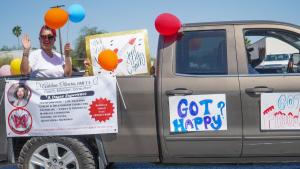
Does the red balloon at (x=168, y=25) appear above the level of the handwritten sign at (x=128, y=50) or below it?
above

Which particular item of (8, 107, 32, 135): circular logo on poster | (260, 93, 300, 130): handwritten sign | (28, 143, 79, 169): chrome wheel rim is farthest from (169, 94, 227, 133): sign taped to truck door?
(8, 107, 32, 135): circular logo on poster

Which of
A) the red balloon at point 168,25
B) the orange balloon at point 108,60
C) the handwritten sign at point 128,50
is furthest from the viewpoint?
the handwritten sign at point 128,50

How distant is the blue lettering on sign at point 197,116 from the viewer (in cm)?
362

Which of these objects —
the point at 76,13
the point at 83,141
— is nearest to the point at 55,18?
the point at 76,13

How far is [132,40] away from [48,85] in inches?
41.4

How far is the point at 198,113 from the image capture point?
3643mm

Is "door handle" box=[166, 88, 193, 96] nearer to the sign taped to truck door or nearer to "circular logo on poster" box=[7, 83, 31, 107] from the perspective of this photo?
the sign taped to truck door

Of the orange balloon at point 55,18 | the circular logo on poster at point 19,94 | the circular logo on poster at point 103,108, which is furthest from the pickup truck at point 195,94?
the orange balloon at point 55,18

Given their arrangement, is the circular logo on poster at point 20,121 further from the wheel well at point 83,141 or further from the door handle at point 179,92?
the door handle at point 179,92

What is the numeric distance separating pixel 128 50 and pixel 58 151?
1.34 metres

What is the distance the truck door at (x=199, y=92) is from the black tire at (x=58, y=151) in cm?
81

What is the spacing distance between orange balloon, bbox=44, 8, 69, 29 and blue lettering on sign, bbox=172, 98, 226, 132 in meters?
1.69

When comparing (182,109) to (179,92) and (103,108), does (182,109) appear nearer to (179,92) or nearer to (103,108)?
(179,92)

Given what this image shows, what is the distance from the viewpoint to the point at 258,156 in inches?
145
